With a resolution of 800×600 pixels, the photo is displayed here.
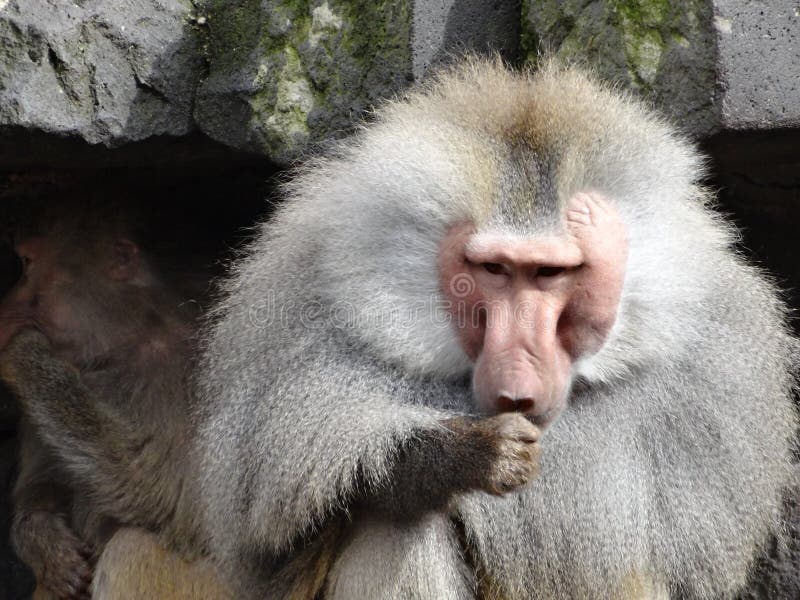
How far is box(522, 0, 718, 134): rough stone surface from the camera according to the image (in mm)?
3400

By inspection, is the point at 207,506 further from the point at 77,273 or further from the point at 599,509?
the point at 77,273

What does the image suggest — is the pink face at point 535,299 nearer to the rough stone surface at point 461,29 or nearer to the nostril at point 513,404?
the nostril at point 513,404

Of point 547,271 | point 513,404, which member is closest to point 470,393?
point 513,404

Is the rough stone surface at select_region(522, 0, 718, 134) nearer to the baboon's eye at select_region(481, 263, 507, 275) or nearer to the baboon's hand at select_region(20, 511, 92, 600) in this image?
the baboon's eye at select_region(481, 263, 507, 275)

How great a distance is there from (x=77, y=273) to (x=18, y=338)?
0.39m

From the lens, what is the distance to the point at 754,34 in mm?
3369

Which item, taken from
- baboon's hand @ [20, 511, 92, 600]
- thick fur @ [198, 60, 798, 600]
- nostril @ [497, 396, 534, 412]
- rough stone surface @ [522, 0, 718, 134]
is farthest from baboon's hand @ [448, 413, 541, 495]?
baboon's hand @ [20, 511, 92, 600]

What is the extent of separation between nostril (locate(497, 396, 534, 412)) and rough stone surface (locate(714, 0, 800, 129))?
3.98 ft

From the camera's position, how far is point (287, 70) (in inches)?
153

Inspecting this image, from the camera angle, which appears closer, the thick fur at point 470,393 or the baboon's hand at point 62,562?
the thick fur at point 470,393

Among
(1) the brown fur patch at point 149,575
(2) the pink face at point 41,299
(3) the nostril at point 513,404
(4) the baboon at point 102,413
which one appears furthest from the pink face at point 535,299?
(2) the pink face at point 41,299

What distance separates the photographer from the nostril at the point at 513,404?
284cm

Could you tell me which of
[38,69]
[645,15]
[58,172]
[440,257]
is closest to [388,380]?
Answer: [440,257]

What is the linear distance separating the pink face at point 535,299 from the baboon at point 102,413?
1348 millimetres
